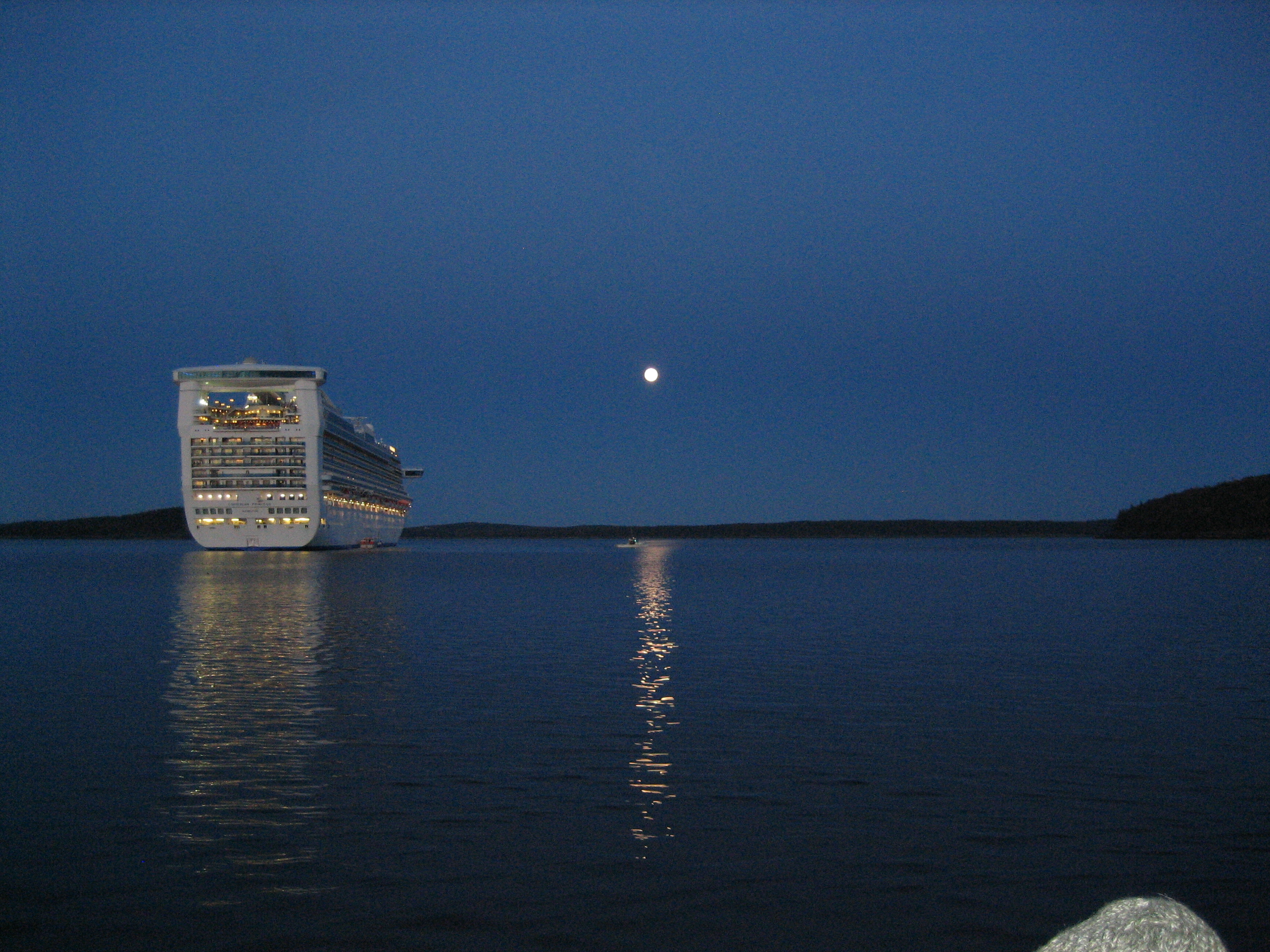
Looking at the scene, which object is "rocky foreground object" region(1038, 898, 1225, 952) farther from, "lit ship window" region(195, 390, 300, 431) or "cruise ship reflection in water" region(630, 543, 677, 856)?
"lit ship window" region(195, 390, 300, 431)

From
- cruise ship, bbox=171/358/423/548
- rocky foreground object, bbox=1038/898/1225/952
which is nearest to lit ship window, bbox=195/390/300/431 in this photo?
cruise ship, bbox=171/358/423/548

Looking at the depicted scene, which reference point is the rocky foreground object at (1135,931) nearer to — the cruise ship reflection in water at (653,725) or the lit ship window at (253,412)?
the cruise ship reflection in water at (653,725)

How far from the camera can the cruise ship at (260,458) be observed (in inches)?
3851

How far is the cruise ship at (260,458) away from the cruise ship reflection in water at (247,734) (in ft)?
218

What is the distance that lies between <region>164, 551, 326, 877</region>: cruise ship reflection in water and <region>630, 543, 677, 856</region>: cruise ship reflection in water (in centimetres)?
320

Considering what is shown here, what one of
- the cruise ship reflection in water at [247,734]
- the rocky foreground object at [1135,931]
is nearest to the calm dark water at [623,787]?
the cruise ship reflection in water at [247,734]

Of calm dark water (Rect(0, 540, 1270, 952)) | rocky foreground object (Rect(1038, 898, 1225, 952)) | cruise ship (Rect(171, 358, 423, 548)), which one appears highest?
cruise ship (Rect(171, 358, 423, 548))

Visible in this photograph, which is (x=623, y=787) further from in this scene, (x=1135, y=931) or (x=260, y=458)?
(x=260, y=458)

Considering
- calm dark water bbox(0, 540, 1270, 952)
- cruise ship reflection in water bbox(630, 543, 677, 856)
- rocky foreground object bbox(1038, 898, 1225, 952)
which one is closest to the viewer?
rocky foreground object bbox(1038, 898, 1225, 952)

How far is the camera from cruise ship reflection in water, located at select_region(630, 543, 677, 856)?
32.7ft

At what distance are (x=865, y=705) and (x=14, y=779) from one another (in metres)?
12.0

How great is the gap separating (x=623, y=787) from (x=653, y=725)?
11.7ft

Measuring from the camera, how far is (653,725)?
48.9ft

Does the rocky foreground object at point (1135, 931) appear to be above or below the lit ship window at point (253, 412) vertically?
below
